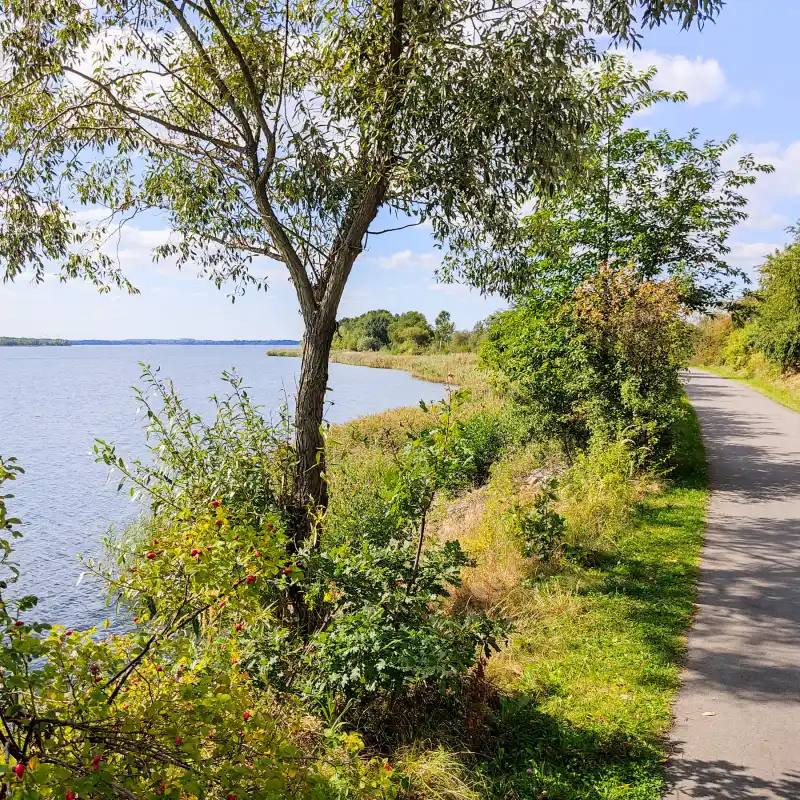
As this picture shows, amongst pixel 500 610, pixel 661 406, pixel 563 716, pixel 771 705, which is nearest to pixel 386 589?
pixel 563 716

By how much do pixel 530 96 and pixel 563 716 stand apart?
15.6ft

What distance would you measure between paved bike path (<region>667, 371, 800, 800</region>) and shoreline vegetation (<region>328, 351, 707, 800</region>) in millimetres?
150

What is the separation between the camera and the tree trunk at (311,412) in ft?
19.1

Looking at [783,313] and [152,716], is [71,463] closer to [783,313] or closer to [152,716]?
[152,716]

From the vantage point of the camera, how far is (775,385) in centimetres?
2533

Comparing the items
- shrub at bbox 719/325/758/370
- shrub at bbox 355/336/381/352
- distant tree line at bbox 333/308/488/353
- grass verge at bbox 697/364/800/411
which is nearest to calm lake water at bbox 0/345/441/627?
grass verge at bbox 697/364/800/411

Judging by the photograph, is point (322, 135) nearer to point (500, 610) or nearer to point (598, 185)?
point (500, 610)

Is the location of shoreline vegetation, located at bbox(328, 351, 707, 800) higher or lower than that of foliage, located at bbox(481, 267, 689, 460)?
lower

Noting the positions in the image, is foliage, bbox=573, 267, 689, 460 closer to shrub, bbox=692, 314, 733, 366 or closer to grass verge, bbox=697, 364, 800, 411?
grass verge, bbox=697, 364, 800, 411

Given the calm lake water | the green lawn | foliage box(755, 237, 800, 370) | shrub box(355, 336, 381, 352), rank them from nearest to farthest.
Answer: the green lawn → the calm lake water → foliage box(755, 237, 800, 370) → shrub box(355, 336, 381, 352)

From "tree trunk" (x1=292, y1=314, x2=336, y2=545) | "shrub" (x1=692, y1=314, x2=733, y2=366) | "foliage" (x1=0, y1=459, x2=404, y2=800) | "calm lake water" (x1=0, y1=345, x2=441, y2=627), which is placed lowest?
"calm lake water" (x1=0, y1=345, x2=441, y2=627)

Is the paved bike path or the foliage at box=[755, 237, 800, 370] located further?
the foliage at box=[755, 237, 800, 370]

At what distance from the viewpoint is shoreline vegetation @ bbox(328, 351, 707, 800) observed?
3549mm

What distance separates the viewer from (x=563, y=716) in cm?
411
